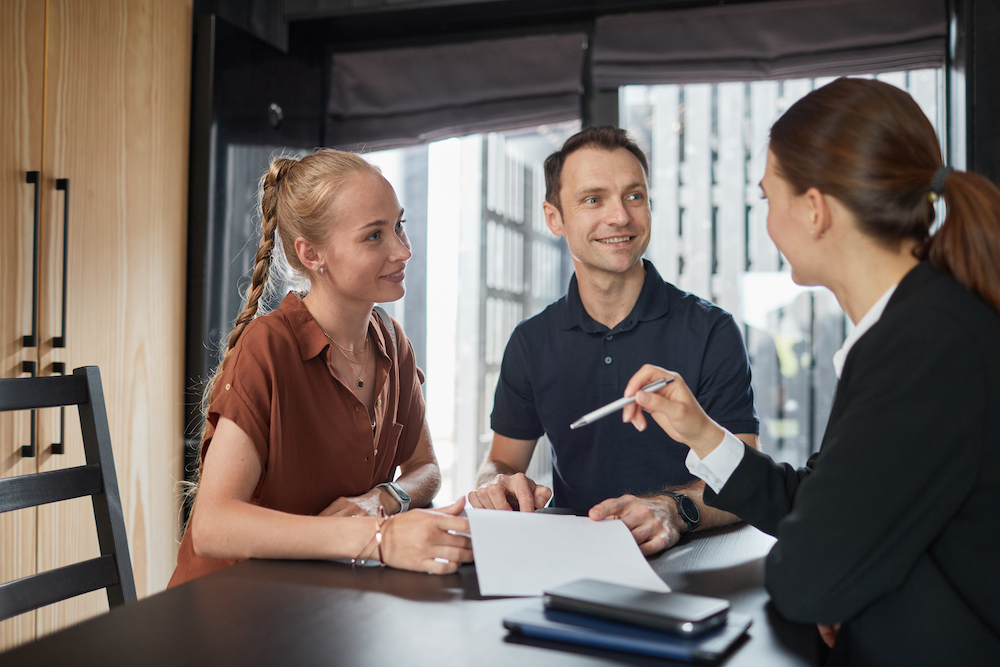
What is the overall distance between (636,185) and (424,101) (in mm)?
1367

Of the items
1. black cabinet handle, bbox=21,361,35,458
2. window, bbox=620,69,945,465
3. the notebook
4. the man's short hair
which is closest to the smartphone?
the notebook

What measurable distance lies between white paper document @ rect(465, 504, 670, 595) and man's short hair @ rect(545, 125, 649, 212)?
1.03m

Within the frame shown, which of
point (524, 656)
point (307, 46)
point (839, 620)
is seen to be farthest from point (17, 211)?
point (839, 620)

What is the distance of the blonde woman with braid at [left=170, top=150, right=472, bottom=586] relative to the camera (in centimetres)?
108

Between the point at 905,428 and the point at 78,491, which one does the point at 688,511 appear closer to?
the point at 905,428

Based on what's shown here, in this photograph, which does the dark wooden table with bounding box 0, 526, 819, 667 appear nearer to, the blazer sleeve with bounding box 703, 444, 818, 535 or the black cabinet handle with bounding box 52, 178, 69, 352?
the blazer sleeve with bounding box 703, 444, 818, 535

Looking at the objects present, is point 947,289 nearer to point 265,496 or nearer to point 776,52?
point 265,496

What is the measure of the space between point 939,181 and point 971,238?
0.08 m

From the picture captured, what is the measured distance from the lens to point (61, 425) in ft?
6.83

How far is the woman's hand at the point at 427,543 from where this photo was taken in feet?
3.40

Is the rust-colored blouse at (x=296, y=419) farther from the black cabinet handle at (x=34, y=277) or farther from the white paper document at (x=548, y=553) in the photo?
the black cabinet handle at (x=34, y=277)

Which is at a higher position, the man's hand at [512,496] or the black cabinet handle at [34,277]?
the black cabinet handle at [34,277]

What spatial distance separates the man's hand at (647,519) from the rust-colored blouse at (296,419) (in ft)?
1.67

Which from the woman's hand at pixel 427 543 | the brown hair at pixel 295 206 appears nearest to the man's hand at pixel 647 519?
the woman's hand at pixel 427 543
